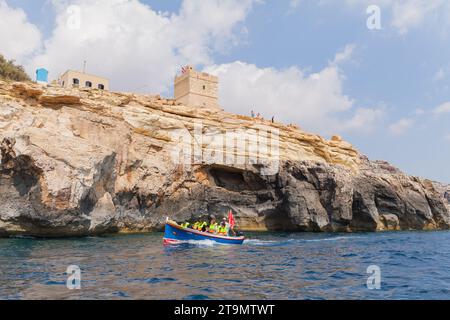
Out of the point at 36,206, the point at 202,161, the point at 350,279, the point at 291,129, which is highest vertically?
the point at 291,129

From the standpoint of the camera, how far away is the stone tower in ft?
177

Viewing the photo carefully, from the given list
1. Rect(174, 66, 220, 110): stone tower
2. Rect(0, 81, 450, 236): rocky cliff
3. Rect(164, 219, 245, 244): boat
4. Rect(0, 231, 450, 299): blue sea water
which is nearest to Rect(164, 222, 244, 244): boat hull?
Rect(164, 219, 245, 244): boat

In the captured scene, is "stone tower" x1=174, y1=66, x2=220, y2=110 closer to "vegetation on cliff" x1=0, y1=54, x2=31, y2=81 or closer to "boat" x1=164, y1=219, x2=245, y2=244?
"vegetation on cliff" x1=0, y1=54, x2=31, y2=81

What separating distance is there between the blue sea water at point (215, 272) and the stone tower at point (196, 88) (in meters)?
35.2

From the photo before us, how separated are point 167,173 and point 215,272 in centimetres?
2012

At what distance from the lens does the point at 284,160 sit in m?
37.8

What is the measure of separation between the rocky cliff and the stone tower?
1541 cm

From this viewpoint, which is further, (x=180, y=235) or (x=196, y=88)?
(x=196, y=88)

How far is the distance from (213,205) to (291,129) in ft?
42.5

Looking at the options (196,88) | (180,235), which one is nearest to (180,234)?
(180,235)

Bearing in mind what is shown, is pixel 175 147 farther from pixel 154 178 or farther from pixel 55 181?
pixel 55 181

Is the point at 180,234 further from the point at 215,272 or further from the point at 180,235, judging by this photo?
the point at 215,272

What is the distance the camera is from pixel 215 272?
A: 45.5 feet
